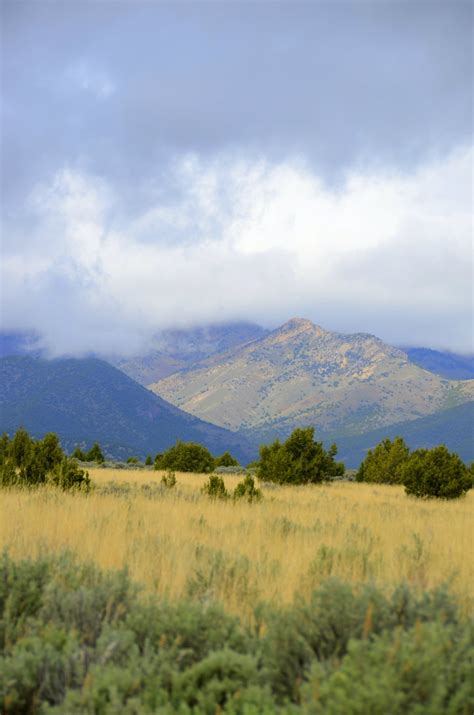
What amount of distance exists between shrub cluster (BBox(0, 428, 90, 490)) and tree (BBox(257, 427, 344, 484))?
998 cm

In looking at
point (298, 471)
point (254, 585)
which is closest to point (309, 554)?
point (254, 585)

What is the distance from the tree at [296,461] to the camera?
23109mm

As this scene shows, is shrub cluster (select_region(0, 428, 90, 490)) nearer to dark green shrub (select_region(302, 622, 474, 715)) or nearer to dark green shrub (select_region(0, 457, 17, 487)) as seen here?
dark green shrub (select_region(0, 457, 17, 487))

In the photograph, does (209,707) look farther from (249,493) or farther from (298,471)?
(298,471)

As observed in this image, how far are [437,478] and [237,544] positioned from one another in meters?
15.2

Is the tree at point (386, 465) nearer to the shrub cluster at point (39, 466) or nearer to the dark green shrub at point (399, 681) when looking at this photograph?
the shrub cluster at point (39, 466)

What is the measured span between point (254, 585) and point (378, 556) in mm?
2056

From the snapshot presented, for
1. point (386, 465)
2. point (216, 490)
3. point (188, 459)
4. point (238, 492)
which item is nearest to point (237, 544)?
point (238, 492)

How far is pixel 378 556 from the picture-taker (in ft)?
22.0

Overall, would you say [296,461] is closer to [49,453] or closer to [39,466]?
[49,453]

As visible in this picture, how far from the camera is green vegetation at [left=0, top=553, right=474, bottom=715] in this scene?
2.67m

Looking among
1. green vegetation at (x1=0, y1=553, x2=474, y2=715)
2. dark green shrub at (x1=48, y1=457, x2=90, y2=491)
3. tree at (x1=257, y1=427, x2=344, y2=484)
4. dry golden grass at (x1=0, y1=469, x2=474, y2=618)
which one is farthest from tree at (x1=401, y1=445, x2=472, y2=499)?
green vegetation at (x1=0, y1=553, x2=474, y2=715)

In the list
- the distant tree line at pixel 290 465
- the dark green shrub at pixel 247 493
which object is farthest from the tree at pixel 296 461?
the dark green shrub at pixel 247 493

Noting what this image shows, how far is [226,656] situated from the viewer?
3.09 metres
